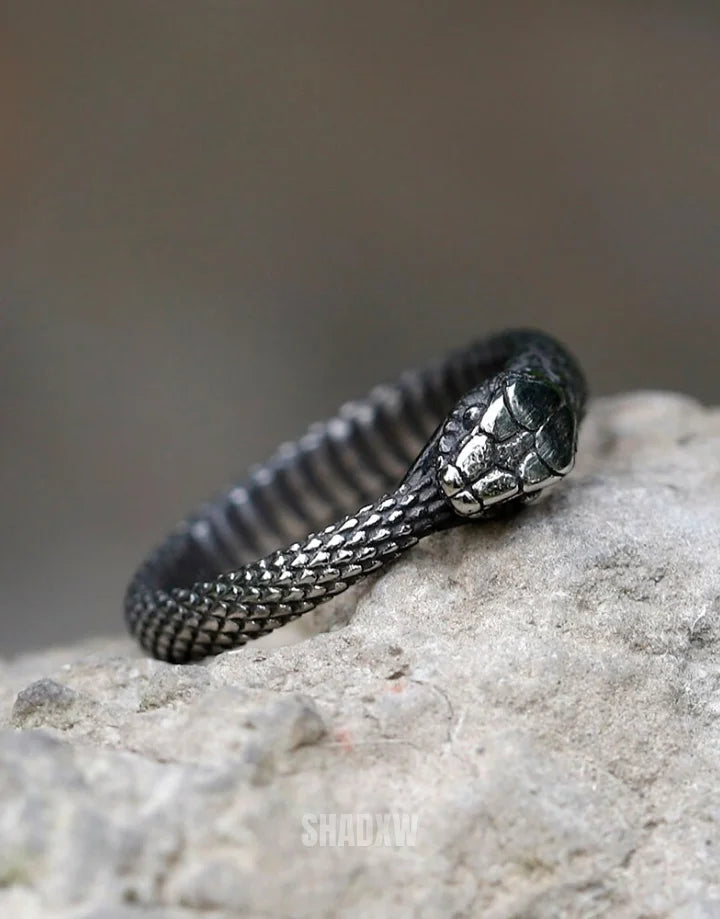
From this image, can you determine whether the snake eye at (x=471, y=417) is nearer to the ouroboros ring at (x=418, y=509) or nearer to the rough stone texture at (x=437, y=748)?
the ouroboros ring at (x=418, y=509)

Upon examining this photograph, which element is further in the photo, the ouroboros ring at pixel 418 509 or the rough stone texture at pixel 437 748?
the ouroboros ring at pixel 418 509

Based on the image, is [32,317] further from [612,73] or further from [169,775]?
[169,775]

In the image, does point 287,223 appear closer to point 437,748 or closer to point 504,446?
point 504,446

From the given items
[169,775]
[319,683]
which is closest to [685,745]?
[319,683]

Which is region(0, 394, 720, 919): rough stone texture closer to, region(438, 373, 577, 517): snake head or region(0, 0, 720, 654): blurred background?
region(438, 373, 577, 517): snake head

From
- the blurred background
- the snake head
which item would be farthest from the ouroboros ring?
the blurred background

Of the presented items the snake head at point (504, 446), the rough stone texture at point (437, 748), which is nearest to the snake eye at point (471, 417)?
the snake head at point (504, 446)
